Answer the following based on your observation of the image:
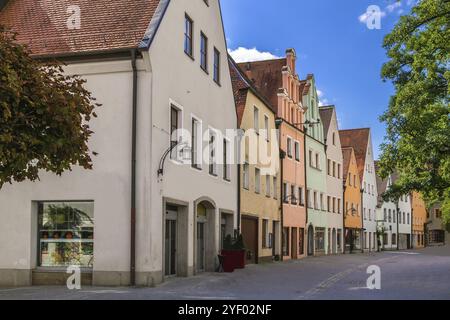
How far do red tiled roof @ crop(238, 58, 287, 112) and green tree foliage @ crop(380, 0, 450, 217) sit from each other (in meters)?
12.2

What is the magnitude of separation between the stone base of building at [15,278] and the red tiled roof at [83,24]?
6.36 m

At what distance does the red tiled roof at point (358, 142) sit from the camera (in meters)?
63.0

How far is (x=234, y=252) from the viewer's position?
23859 millimetres

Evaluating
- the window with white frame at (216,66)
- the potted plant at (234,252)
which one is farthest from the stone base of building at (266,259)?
the window with white frame at (216,66)

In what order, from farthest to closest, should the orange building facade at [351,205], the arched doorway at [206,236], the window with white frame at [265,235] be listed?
the orange building facade at [351,205] → the window with white frame at [265,235] → the arched doorway at [206,236]

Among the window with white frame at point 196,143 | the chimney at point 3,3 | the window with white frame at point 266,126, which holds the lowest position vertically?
the window with white frame at point 196,143

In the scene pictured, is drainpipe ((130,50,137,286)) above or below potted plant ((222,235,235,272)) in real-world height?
above

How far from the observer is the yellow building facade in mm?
29562

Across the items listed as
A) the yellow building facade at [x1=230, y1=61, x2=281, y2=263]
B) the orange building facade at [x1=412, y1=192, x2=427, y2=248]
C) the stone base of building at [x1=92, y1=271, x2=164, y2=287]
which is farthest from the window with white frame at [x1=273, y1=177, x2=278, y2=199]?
the orange building facade at [x1=412, y1=192, x2=427, y2=248]

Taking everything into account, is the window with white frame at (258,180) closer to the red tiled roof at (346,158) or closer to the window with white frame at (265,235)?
the window with white frame at (265,235)

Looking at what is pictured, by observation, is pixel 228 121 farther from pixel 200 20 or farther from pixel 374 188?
pixel 374 188

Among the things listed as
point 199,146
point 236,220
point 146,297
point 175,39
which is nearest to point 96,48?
point 175,39

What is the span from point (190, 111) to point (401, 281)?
908 centimetres

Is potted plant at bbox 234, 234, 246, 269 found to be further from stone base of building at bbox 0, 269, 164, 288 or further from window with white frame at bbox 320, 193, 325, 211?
window with white frame at bbox 320, 193, 325, 211
